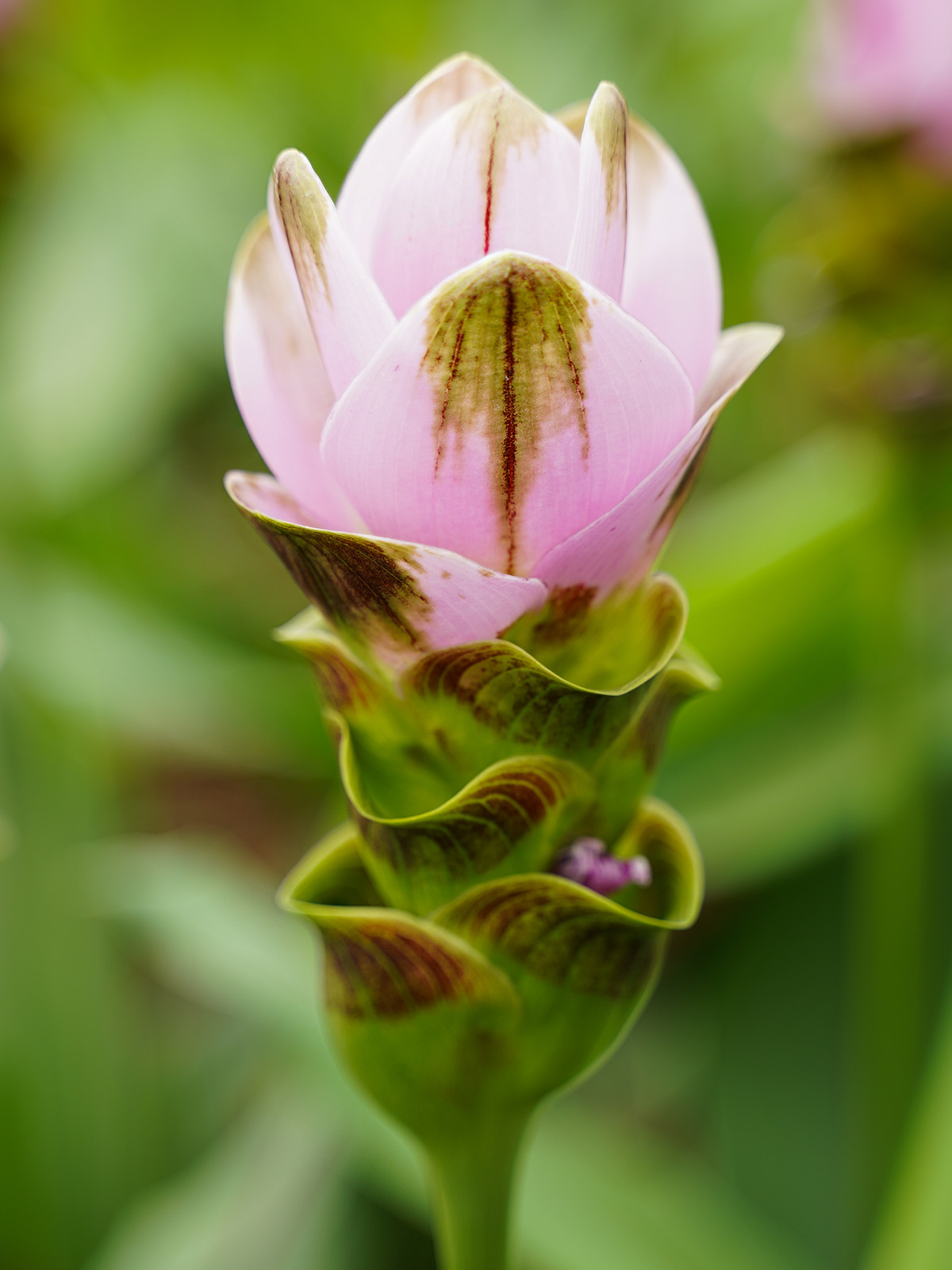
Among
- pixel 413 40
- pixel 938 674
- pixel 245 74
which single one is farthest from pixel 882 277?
pixel 245 74

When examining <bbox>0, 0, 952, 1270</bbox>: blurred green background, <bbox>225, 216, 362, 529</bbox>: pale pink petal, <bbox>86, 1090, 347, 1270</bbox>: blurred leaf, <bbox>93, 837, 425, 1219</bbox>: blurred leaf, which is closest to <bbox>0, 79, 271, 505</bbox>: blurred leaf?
<bbox>0, 0, 952, 1270</bbox>: blurred green background

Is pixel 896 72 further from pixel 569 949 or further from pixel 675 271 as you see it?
pixel 569 949

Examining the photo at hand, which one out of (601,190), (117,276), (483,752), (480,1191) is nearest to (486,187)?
(601,190)

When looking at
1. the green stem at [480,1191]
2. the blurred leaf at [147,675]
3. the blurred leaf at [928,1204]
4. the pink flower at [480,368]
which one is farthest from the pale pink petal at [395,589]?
the blurred leaf at [147,675]

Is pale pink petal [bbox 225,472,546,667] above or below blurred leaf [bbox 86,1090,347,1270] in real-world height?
above

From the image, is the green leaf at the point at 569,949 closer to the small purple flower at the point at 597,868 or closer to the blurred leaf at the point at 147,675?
the small purple flower at the point at 597,868

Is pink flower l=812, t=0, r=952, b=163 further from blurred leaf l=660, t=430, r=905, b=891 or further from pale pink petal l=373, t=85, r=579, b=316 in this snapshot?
pale pink petal l=373, t=85, r=579, b=316
